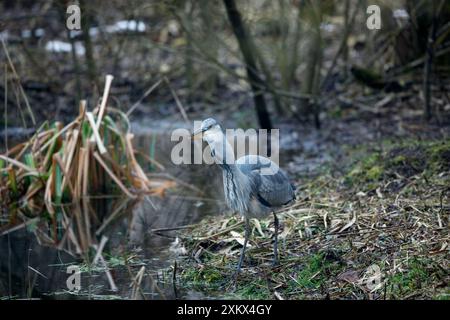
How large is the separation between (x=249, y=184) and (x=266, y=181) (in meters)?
0.18

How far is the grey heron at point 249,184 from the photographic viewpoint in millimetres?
5867

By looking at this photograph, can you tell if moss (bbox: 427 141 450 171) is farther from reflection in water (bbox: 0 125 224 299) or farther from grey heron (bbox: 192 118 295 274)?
reflection in water (bbox: 0 125 224 299)

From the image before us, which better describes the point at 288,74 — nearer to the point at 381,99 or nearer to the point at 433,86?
the point at 381,99

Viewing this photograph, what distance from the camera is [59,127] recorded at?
9180mm

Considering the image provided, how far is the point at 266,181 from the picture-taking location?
6156 mm

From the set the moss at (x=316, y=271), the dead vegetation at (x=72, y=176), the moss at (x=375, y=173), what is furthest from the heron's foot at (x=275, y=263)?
the dead vegetation at (x=72, y=176)

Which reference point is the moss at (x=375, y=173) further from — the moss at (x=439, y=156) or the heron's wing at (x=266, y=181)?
the heron's wing at (x=266, y=181)

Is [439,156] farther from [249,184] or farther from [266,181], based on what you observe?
[249,184]

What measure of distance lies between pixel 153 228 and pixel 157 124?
213 inches

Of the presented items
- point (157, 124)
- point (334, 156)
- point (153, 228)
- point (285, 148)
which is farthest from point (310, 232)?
point (157, 124)

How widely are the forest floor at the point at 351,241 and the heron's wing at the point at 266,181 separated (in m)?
0.57

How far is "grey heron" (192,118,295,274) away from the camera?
587 cm

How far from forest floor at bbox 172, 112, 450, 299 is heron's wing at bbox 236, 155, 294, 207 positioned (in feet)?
1.87

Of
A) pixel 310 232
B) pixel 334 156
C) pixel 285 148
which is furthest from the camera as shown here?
pixel 285 148
